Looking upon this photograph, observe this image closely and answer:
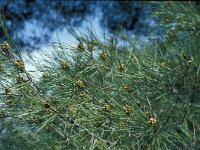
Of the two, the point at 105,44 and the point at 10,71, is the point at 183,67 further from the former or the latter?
the point at 10,71

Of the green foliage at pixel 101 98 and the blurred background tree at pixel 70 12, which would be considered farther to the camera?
the blurred background tree at pixel 70 12

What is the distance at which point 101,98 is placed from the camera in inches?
43.6

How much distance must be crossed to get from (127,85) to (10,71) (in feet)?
0.86

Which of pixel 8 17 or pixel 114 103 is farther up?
pixel 8 17

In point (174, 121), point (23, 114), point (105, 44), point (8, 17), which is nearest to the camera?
point (23, 114)

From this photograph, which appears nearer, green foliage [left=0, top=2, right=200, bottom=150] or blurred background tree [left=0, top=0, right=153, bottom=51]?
green foliage [left=0, top=2, right=200, bottom=150]

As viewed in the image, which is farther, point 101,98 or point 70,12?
point 70,12

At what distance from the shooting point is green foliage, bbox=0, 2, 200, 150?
1.03m

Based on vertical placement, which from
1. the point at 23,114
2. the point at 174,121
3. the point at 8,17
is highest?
the point at 8,17

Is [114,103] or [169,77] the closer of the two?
[114,103]

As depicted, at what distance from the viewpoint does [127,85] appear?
3.73 ft

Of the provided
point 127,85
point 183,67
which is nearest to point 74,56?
point 127,85

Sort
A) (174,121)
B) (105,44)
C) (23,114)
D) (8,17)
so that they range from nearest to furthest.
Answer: (23,114), (174,121), (105,44), (8,17)

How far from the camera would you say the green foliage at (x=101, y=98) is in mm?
1028
